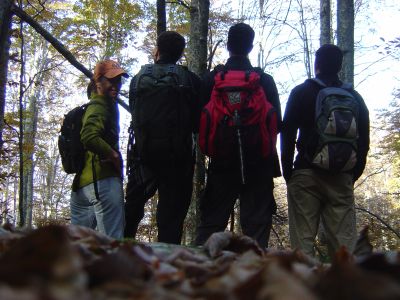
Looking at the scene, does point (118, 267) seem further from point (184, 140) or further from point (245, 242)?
point (184, 140)

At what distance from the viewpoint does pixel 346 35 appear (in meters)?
8.52

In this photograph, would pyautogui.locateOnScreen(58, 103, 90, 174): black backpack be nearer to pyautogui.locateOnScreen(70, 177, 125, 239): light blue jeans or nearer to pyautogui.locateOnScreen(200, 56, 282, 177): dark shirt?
pyautogui.locateOnScreen(70, 177, 125, 239): light blue jeans

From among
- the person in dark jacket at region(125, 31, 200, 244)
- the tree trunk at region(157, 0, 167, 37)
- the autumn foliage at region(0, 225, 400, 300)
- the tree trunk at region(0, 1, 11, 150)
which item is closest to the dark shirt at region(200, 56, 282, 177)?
the person in dark jacket at region(125, 31, 200, 244)

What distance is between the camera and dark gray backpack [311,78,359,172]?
11.8 feet

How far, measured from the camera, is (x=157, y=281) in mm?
1102

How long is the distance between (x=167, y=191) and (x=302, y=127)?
1300 mm

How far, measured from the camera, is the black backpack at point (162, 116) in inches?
142

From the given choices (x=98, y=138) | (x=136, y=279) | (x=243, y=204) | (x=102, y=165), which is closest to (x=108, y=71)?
(x=98, y=138)

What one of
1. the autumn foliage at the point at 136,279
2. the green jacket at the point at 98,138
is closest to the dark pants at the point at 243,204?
the green jacket at the point at 98,138

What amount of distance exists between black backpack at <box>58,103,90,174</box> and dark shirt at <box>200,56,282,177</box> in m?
1.04

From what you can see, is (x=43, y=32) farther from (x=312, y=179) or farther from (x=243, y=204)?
(x=312, y=179)

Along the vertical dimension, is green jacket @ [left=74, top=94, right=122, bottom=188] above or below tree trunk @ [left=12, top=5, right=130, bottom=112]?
below

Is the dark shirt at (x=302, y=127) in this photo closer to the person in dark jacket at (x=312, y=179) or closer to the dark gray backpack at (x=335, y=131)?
the person in dark jacket at (x=312, y=179)

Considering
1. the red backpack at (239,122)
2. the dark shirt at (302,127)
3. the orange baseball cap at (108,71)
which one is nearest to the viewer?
the red backpack at (239,122)
